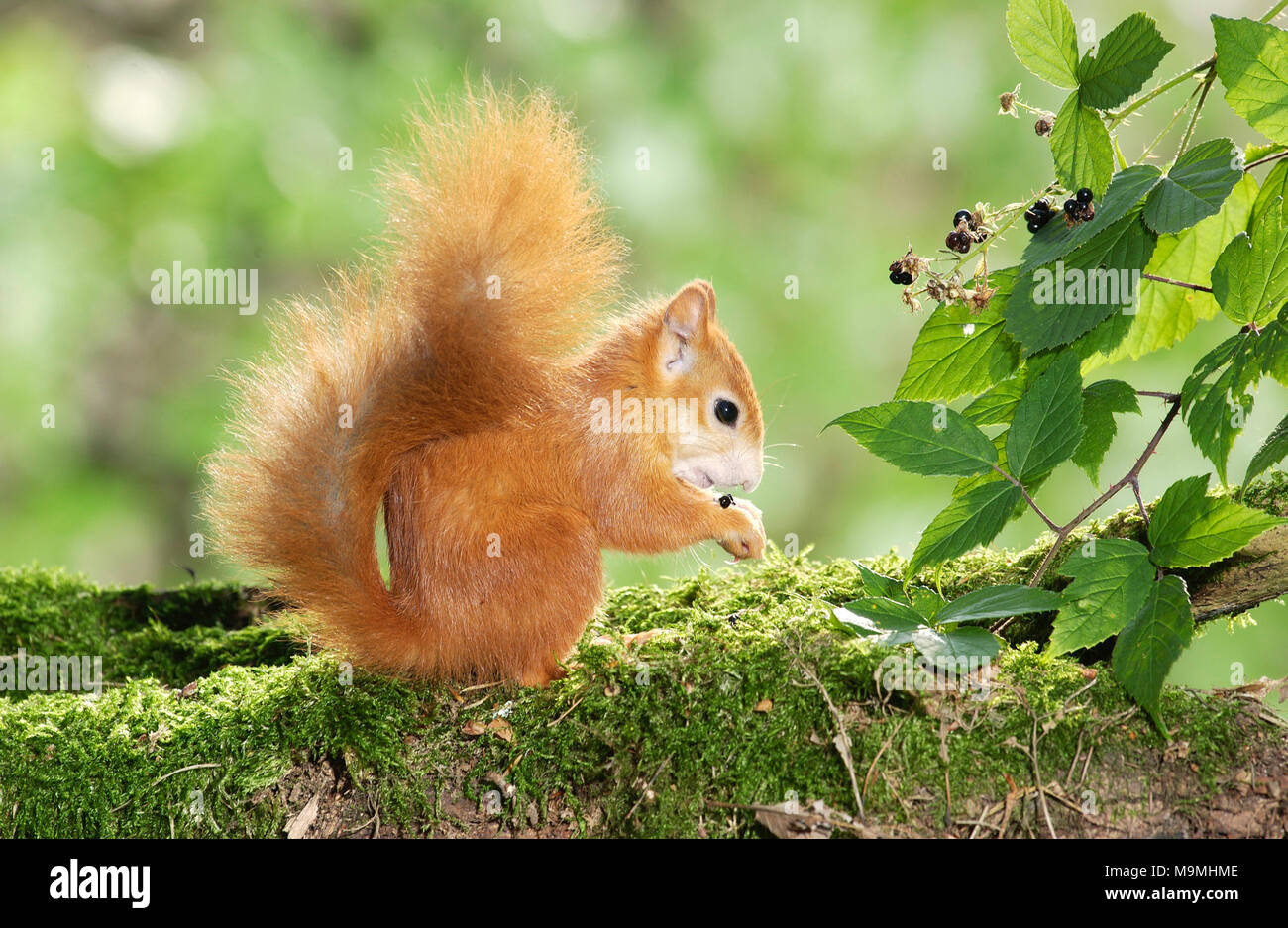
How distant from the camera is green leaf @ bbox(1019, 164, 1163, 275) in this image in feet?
3.91

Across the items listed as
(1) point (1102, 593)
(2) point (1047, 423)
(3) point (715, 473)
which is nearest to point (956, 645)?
(1) point (1102, 593)

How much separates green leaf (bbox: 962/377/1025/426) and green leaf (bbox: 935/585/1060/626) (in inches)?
11.2

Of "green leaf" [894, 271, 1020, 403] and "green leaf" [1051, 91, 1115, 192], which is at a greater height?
"green leaf" [1051, 91, 1115, 192]

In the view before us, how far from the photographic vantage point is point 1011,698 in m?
1.39

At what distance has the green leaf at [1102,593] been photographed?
1.25 m

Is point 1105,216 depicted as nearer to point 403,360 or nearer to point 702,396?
point 702,396

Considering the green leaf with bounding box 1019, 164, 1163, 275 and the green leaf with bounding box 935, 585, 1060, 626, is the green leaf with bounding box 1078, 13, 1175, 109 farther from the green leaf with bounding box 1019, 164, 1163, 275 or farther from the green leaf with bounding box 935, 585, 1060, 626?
the green leaf with bounding box 935, 585, 1060, 626

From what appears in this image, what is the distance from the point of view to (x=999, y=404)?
1499mm

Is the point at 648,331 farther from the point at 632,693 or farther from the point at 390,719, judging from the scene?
the point at 390,719

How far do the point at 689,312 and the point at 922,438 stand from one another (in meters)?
0.61

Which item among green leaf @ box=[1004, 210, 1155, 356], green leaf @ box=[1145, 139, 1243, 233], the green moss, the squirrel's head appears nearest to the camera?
green leaf @ box=[1145, 139, 1243, 233]

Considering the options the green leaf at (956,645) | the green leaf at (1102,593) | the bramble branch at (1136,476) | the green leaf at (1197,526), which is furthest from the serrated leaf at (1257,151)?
the green leaf at (956,645)

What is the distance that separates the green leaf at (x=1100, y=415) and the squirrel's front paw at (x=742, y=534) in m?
0.61

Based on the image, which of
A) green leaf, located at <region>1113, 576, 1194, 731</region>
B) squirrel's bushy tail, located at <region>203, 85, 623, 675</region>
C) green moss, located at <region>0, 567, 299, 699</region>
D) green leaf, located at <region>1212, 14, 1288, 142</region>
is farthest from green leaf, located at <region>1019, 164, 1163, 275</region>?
green moss, located at <region>0, 567, 299, 699</region>
